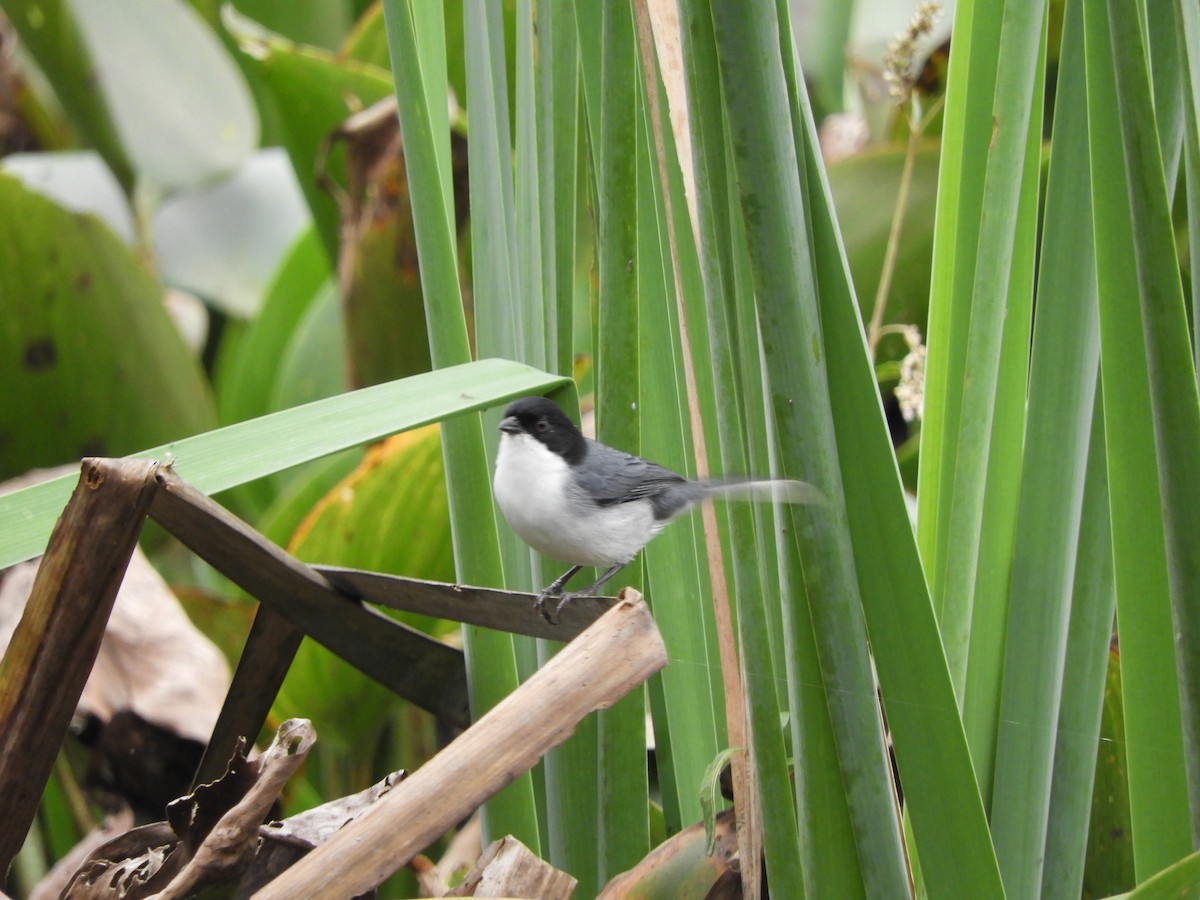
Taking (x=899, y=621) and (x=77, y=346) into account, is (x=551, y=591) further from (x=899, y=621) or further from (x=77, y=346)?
(x=77, y=346)

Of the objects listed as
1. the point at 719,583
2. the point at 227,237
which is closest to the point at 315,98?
the point at 227,237

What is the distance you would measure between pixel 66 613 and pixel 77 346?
1512 millimetres

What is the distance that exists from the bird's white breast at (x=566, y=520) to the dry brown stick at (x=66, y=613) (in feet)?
1.13

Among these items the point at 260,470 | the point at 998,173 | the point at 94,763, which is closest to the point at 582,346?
the point at 94,763

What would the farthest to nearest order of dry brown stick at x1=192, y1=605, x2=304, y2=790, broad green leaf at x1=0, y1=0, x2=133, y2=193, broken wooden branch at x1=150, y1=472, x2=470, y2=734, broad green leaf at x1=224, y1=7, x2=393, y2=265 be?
broad green leaf at x1=0, y1=0, x2=133, y2=193 < broad green leaf at x1=224, y1=7, x2=393, y2=265 < dry brown stick at x1=192, y1=605, x2=304, y2=790 < broken wooden branch at x1=150, y1=472, x2=470, y2=734

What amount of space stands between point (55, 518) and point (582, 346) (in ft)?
5.12

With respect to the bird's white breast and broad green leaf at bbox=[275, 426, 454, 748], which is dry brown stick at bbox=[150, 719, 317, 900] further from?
broad green leaf at bbox=[275, 426, 454, 748]

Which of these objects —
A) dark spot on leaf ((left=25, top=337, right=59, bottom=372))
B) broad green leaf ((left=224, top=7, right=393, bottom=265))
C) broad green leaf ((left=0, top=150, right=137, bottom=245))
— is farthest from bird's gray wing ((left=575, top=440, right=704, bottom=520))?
broad green leaf ((left=0, top=150, right=137, bottom=245))

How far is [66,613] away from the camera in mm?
595

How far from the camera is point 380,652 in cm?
85

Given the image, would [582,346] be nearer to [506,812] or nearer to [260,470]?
[506,812]

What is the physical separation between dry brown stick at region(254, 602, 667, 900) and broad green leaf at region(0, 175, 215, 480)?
5.35 ft

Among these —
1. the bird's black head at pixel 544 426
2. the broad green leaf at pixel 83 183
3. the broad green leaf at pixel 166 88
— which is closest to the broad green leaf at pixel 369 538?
the bird's black head at pixel 544 426

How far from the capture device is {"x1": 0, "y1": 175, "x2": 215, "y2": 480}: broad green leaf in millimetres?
1885
